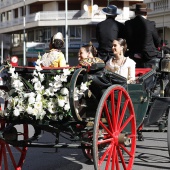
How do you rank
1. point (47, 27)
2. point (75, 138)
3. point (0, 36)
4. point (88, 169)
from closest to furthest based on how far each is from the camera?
point (75, 138), point (88, 169), point (47, 27), point (0, 36)

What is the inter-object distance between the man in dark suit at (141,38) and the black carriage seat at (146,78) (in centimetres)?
88

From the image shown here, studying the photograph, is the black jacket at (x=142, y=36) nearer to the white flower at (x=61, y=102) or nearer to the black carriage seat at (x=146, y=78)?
the black carriage seat at (x=146, y=78)

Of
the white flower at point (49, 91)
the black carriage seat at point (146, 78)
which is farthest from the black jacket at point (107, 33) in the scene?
A: the white flower at point (49, 91)

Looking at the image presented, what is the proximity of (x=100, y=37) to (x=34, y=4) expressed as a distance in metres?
59.9

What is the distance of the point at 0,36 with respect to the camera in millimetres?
74875

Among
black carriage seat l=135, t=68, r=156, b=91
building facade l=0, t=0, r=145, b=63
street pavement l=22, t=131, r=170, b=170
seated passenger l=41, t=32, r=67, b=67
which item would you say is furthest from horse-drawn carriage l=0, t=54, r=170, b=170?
building facade l=0, t=0, r=145, b=63

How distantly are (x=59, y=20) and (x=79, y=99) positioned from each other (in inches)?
2244

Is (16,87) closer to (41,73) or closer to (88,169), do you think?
(41,73)

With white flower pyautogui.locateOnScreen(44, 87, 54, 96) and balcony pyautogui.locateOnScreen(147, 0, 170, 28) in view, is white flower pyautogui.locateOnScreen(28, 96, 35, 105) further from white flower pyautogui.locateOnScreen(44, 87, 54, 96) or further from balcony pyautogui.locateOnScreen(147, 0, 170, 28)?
balcony pyautogui.locateOnScreen(147, 0, 170, 28)

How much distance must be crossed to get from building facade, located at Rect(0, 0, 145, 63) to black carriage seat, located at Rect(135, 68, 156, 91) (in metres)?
50.1

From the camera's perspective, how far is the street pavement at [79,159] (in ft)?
27.7

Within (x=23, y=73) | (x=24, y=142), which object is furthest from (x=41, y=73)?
(x=24, y=142)

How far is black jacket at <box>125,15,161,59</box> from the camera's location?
368 inches

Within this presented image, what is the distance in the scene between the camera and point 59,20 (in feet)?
207
